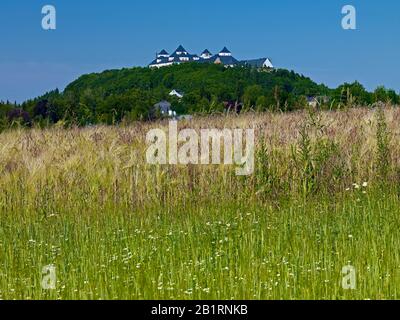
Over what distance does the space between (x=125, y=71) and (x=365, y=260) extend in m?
50.4

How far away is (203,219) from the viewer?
6.83m

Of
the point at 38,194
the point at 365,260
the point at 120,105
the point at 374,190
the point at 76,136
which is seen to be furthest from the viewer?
the point at 120,105

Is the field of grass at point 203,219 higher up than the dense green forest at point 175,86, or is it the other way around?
the dense green forest at point 175,86

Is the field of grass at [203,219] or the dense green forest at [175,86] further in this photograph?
the dense green forest at [175,86]

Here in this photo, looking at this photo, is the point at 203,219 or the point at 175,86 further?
the point at 175,86

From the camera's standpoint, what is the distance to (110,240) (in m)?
6.20

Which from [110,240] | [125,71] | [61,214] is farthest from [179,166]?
[125,71]

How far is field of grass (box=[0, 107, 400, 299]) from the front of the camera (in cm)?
488

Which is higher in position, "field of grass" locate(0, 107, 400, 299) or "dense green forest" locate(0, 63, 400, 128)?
"dense green forest" locate(0, 63, 400, 128)

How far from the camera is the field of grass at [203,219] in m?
4.88

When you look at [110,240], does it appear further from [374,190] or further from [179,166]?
[374,190]

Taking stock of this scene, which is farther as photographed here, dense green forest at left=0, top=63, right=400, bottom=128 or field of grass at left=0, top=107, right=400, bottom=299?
dense green forest at left=0, top=63, right=400, bottom=128

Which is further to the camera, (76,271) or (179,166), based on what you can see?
(179,166)

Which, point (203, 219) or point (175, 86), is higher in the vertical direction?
point (175, 86)
